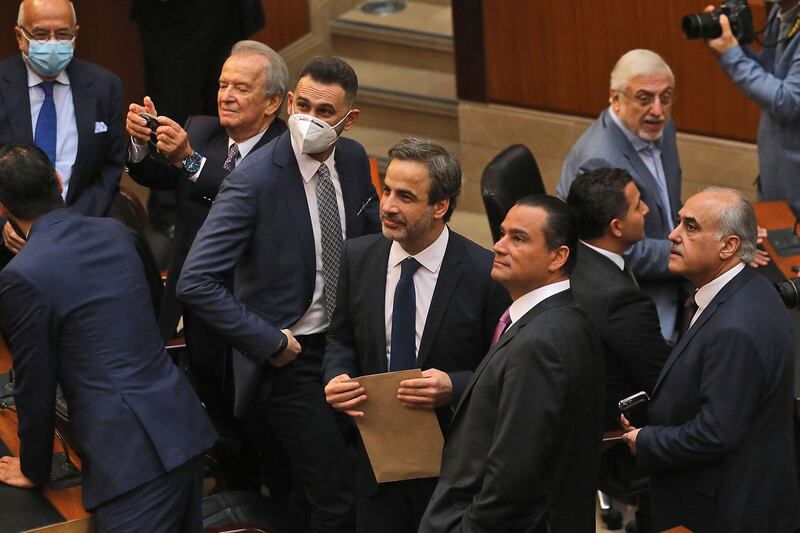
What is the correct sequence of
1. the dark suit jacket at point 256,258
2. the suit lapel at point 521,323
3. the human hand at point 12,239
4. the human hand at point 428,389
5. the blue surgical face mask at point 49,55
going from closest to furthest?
1. the suit lapel at point 521,323
2. the human hand at point 428,389
3. the dark suit jacket at point 256,258
4. the human hand at point 12,239
5. the blue surgical face mask at point 49,55

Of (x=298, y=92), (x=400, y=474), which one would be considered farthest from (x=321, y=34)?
(x=400, y=474)

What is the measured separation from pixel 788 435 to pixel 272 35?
16.4 ft

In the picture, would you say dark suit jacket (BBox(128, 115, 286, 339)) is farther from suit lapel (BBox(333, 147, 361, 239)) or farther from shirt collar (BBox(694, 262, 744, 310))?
shirt collar (BBox(694, 262, 744, 310))

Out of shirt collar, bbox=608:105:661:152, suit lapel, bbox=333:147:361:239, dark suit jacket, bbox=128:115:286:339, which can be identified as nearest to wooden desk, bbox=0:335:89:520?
dark suit jacket, bbox=128:115:286:339

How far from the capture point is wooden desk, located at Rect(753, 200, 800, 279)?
14.9ft

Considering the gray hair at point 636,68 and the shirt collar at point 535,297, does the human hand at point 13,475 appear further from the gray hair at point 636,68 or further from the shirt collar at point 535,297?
the gray hair at point 636,68

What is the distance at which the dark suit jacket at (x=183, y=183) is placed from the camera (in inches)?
167

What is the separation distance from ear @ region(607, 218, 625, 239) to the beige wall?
96.0 inches

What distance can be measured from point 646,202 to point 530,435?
80.0 inches

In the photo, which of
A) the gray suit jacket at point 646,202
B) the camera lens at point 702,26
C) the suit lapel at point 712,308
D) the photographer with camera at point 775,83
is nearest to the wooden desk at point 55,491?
the suit lapel at point 712,308

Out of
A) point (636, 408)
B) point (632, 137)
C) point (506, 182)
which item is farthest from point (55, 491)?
point (632, 137)

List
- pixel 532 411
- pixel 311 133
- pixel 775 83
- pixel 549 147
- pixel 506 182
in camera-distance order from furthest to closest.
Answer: pixel 549 147 < pixel 775 83 < pixel 506 182 < pixel 311 133 < pixel 532 411

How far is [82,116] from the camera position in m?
4.83

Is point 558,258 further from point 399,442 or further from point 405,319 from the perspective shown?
point 399,442
